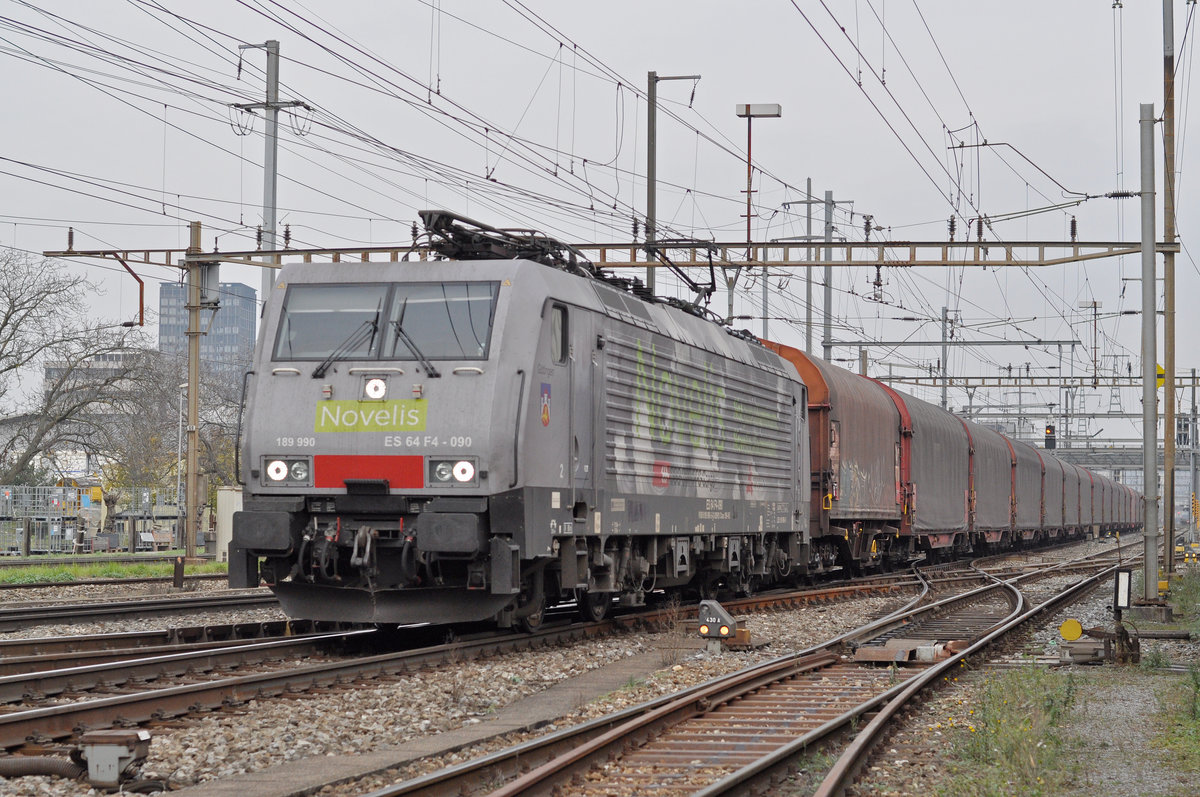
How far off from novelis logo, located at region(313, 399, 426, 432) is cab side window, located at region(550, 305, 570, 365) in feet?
4.68

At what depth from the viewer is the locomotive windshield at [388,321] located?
12055 millimetres

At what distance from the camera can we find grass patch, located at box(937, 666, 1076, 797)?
7.17m

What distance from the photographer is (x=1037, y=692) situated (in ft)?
31.1

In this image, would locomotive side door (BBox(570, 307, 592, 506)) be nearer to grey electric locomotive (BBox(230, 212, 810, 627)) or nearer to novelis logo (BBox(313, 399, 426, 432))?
grey electric locomotive (BBox(230, 212, 810, 627))

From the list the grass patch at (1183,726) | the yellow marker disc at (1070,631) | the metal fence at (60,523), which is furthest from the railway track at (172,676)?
the metal fence at (60,523)

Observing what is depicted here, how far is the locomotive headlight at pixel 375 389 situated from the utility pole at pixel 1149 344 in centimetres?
1126

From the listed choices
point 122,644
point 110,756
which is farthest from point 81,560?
point 110,756

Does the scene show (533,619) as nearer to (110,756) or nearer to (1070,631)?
(1070,631)

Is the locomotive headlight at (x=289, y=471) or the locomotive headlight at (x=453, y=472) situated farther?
the locomotive headlight at (x=289, y=471)

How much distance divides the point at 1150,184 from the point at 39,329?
3750cm

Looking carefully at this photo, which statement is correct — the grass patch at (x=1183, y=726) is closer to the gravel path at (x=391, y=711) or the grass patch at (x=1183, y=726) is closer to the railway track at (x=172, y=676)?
the gravel path at (x=391, y=711)

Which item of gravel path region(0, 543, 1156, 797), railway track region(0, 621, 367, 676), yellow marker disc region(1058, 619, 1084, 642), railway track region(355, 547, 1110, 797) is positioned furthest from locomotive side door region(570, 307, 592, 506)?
yellow marker disc region(1058, 619, 1084, 642)

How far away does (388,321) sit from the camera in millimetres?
12250

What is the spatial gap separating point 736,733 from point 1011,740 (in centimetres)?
193
